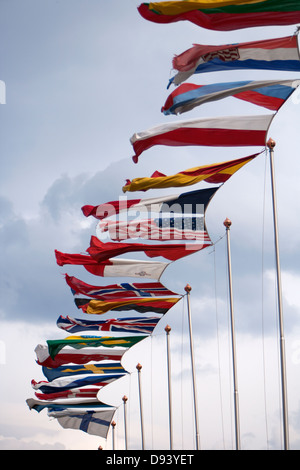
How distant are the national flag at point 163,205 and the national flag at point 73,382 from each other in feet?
49.4

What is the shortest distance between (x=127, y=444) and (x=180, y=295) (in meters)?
27.9

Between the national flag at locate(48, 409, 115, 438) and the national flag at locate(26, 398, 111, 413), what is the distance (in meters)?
1.00

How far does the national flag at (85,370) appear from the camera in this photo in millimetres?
41375

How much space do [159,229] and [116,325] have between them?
956 cm

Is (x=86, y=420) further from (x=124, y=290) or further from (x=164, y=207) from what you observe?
(x=164, y=207)

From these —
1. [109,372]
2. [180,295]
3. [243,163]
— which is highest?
[243,163]

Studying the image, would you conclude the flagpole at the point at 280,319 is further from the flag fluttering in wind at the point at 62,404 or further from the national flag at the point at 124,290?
the flag fluttering in wind at the point at 62,404

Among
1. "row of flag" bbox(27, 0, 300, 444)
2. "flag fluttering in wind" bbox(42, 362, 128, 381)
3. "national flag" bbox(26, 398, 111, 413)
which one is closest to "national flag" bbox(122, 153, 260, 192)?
"row of flag" bbox(27, 0, 300, 444)

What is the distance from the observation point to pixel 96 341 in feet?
124

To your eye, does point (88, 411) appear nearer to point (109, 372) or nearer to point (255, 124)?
point (109, 372)

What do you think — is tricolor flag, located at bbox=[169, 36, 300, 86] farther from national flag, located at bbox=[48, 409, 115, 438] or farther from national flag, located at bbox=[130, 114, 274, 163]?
national flag, located at bbox=[48, 409, 115, 438]

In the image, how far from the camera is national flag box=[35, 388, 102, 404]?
44.1 metres

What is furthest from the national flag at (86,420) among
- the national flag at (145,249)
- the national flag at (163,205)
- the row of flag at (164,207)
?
the national flag at (163,205)

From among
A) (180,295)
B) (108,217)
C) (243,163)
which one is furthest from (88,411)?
(243,163)
